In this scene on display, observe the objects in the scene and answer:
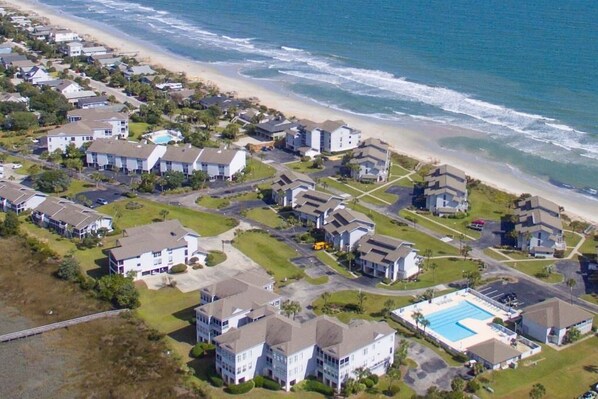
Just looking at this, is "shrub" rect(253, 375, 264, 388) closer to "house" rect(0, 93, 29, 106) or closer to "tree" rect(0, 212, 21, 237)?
"tree" rect(0, 212, 21, 237)

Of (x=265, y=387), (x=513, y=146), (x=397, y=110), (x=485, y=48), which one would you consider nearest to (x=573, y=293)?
(x=265, y=387)

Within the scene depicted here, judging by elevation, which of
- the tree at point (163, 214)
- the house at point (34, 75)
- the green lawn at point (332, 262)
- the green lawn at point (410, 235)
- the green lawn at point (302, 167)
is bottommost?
the green lawn at point (332, 262)

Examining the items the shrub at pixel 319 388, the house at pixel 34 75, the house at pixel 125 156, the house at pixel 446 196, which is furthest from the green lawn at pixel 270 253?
the house at pixel 34 75

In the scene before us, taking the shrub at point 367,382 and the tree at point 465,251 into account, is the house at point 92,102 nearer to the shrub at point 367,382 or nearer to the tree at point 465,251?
the tree at point 465,251

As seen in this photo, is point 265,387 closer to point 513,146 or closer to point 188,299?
point 188,299

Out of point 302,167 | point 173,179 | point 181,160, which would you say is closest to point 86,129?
point 181,160

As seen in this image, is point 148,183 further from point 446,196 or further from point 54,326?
point 446,196

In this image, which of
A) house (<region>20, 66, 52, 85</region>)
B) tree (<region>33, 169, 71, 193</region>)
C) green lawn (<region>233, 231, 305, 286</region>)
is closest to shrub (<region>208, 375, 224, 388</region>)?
green lawn (<region>233, 231, 305, 286</region>)
